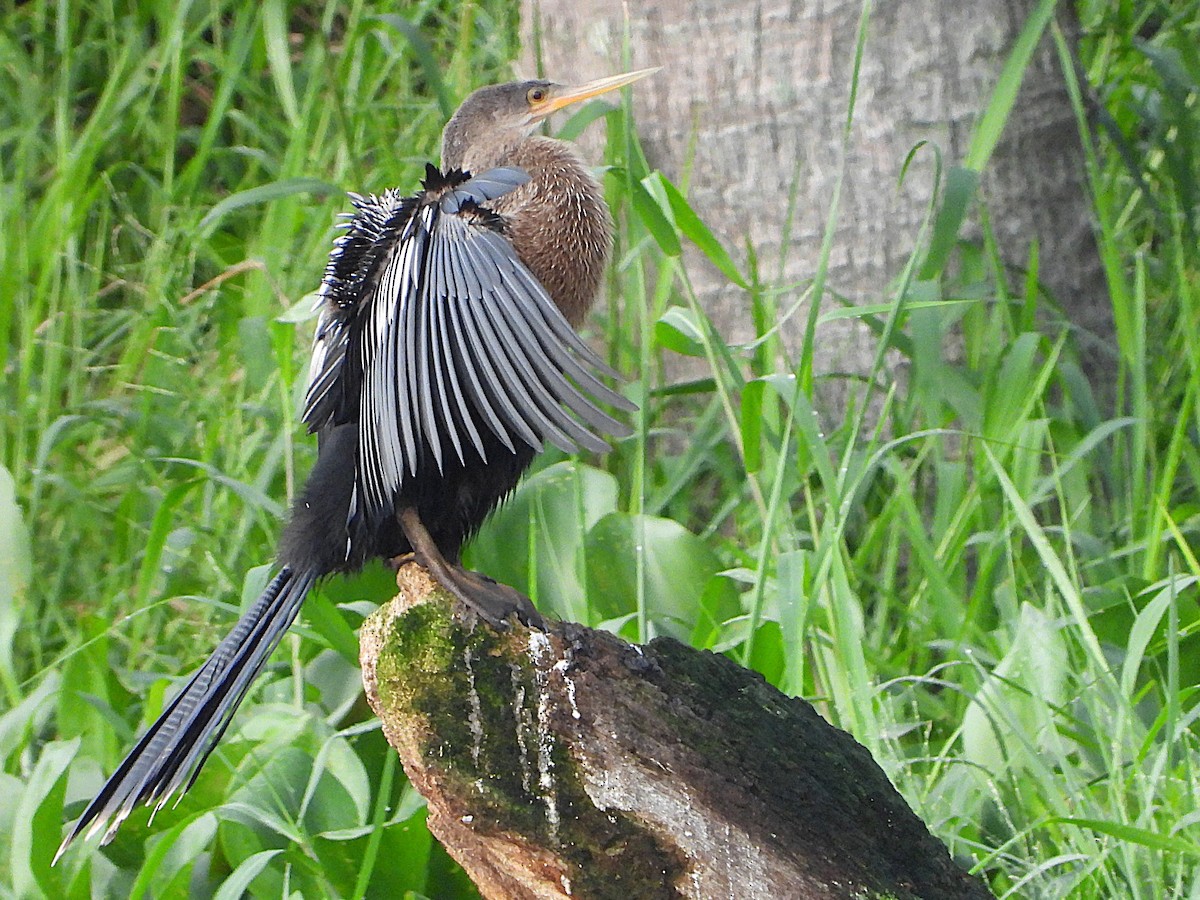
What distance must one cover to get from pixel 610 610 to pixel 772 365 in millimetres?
607

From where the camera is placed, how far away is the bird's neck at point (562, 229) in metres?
2.45

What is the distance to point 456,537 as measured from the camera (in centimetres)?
247

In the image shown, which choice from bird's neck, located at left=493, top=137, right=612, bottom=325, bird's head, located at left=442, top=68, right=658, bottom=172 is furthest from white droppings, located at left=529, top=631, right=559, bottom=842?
bird's head, located at left=442, top=68, right=658, bottom=172

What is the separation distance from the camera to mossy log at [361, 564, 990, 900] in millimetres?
1809

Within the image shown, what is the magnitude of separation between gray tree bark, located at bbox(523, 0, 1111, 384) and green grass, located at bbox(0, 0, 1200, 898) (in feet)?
0.33

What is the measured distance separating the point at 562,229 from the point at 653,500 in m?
1.19

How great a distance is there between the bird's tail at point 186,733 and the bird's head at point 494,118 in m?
1.01

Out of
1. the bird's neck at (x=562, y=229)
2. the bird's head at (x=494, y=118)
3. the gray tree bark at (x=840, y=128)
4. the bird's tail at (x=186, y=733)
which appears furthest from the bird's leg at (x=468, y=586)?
the gray tree bark at (x=840, y=128)

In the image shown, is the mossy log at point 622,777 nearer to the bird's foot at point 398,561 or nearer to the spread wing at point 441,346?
the spread wing at point 441,346

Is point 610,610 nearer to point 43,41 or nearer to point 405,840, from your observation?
point 405,840

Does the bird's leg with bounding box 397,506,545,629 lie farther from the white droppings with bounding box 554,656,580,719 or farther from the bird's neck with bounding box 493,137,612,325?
the bird's neck with bounding box 493,137,612,325

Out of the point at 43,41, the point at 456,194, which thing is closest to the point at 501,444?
the point at 456,194

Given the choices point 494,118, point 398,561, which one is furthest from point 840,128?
point 398,561

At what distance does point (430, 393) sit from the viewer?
2002 millimetres
